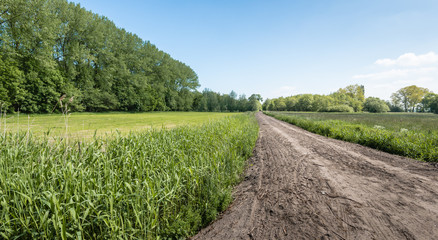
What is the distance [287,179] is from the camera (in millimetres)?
4570

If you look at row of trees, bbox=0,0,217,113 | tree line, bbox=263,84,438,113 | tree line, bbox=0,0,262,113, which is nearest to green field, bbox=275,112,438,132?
tree line, bbox=0,0,262,113

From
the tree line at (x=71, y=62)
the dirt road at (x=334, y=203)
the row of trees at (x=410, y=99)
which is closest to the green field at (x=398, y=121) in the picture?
the dirt road at (x=334, y=203)

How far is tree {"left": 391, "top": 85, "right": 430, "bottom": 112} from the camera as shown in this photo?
70000 mm

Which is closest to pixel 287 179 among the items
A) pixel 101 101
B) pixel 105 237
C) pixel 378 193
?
pixel 378 193

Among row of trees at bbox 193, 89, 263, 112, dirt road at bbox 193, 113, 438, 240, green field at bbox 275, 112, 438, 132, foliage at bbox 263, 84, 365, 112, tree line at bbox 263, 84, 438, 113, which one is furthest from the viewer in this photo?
row of trees at bbox 193, 89, 263, 112

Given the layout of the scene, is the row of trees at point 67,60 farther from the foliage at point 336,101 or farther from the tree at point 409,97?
the tree at point 409,97

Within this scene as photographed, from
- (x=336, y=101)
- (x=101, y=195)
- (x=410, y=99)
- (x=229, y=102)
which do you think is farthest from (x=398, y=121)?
(x=229, y=102)

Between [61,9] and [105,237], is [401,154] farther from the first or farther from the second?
[61,9]

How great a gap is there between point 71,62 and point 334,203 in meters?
45.1

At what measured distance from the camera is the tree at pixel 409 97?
70000 millimetres

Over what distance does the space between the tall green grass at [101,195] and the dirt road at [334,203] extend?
533mm

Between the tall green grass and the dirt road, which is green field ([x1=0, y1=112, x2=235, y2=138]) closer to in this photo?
the tall green grass

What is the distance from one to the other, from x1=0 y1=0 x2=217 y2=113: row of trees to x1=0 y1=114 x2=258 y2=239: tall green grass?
23976mm

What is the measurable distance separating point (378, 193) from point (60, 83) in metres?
42.6
